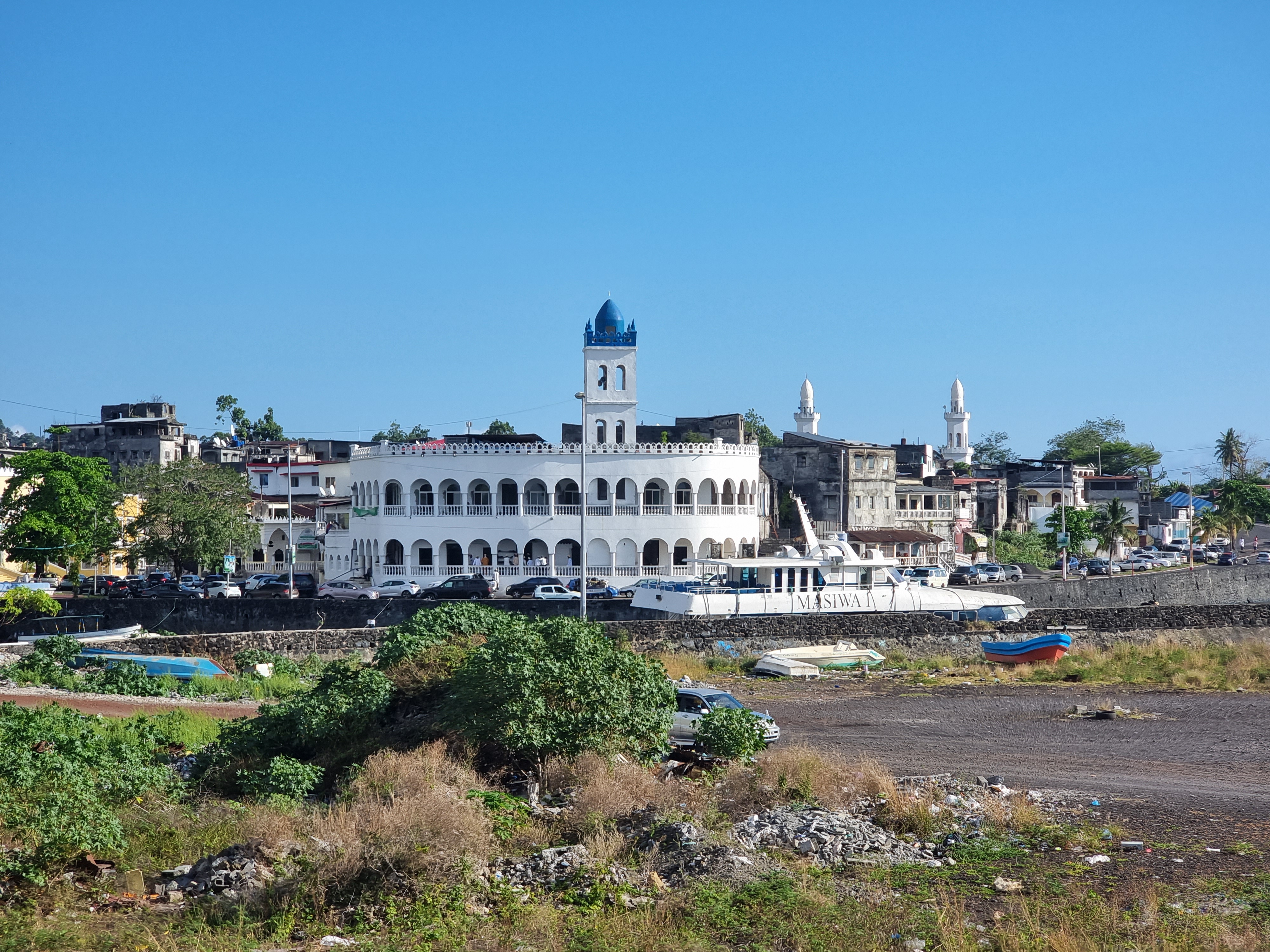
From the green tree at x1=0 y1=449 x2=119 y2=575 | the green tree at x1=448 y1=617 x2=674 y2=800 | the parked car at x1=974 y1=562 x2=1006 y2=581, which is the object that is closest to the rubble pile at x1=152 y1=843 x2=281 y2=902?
the green tree at x1=448 y1=617 x2=674 y2=800

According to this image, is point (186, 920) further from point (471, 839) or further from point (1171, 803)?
point (1171, 803)

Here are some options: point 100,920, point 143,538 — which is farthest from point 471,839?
point 143,538

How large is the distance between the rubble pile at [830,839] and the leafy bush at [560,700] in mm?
2495

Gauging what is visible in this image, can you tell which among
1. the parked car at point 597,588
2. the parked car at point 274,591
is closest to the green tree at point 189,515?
the parked car at point 274,591

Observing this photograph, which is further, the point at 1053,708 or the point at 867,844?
the point at 1053,708

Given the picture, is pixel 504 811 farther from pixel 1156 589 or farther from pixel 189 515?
pixel 1156 589

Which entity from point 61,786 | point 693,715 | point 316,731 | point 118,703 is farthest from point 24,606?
point 61,786

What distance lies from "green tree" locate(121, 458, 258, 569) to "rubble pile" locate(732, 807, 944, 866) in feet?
149

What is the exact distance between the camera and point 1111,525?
77625 mm

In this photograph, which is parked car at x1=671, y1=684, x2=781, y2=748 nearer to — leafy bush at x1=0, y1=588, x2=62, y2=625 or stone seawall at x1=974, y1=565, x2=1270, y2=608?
leafy bush at x1=0, y1=588, x2=62, y2=625

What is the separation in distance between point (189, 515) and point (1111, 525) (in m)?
54.9

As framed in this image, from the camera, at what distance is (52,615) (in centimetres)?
4162

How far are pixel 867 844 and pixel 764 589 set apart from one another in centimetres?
2780

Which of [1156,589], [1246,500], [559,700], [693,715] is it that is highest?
[1246,500]
